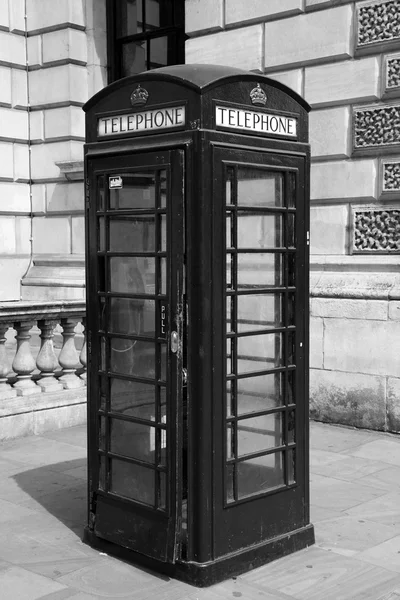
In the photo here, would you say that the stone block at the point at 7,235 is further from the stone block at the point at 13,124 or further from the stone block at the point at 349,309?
the stone block at the point at 349,309

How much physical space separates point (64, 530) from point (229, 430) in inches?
53.1

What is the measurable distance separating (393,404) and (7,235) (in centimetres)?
615

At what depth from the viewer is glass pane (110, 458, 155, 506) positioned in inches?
177

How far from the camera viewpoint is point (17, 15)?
11.6 meters

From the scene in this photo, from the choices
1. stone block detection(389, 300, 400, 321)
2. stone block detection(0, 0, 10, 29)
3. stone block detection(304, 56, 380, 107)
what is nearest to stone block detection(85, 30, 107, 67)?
stone block detection(0, 0, 10, 29)

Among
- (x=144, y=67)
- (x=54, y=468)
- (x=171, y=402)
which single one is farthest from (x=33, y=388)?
(x=144, y=67)

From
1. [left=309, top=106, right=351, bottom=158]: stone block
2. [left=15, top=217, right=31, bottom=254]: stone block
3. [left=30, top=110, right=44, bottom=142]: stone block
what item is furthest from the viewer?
[left=15, top=217, right=31, bottom=254]: stone block

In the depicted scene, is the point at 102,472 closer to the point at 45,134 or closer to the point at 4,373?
the point at 4,373

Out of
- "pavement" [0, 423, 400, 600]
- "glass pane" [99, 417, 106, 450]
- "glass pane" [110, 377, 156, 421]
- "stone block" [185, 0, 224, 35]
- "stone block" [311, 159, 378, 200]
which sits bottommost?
"pavement" [0, 423, 400, 600]

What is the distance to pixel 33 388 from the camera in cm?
772

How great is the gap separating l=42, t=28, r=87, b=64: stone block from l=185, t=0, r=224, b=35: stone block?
239 centimetres

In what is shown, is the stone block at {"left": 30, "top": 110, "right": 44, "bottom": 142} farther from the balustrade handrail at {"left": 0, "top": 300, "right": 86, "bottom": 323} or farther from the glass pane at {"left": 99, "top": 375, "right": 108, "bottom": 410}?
the glass pane at {"left": 99, "top": 375, "right": 108, "bottom": 410}

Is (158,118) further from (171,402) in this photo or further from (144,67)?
(144,67)

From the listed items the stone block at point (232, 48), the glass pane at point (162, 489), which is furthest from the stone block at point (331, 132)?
the glass pane at point (162, 489)
